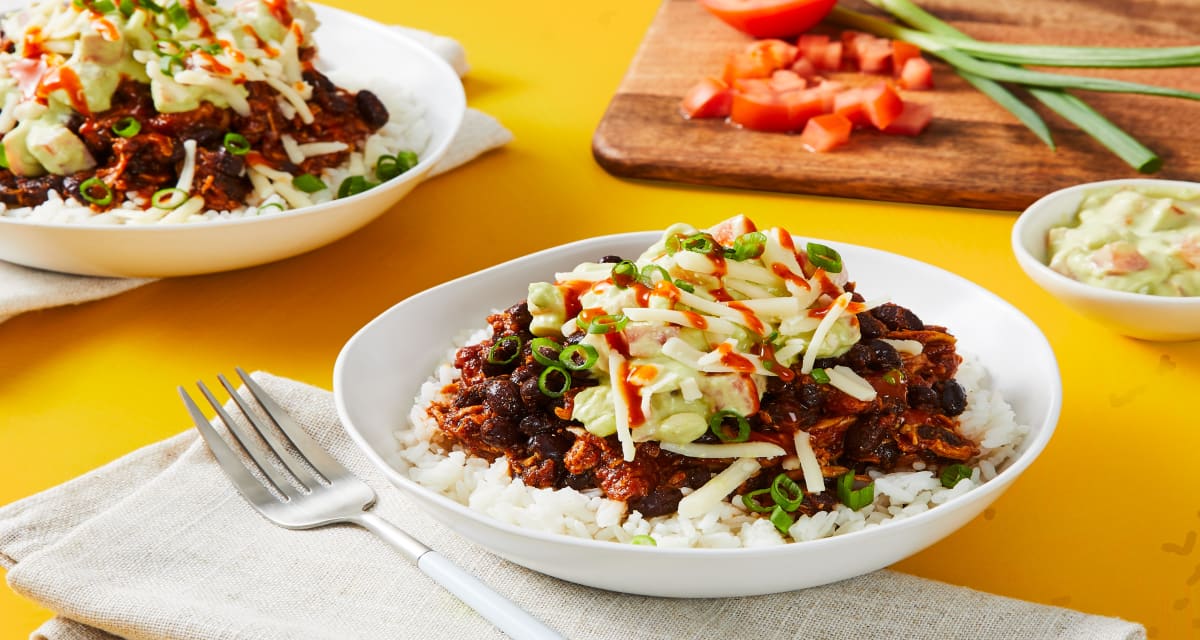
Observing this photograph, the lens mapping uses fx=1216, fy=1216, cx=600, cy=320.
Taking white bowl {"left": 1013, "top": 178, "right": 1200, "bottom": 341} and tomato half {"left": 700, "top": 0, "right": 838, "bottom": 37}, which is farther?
tomato half {"left": 700, "top": 0, "right": 838, "bottom": 37}

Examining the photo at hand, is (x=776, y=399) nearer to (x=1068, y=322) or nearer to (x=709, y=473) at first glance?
(x=709, y=473)

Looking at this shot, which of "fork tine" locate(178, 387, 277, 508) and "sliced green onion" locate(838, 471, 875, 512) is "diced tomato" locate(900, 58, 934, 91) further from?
"fork tine" locate(178, 387, 277, 508)

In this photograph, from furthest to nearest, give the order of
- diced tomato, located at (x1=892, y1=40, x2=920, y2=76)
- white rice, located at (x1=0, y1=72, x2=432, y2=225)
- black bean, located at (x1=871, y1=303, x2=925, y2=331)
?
diced tomato, located at (x1=892, y1=40, x2=920, y2=76) → white rice, located at (x1=0, y1=72, x2=432, y2=225) → black bean, located at (x1=871, y1=303, x2=925, y2=331)

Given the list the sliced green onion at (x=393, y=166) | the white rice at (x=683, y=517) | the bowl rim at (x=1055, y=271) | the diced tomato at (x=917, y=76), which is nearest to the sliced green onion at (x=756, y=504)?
the white rice at (x=683, y=517)

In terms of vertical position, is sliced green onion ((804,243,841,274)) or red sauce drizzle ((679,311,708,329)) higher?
sliced green onion ((804,243,841,274))

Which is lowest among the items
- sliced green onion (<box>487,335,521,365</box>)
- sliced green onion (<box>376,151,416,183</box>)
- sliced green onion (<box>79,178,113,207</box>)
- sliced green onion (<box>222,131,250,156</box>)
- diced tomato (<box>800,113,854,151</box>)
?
diced tomato (<box>800,113,854,151</box>)

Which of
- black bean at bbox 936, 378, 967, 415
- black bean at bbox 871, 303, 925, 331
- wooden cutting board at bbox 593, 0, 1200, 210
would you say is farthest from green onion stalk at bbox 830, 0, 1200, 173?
black bean at bbox 936, 378, 967, 415

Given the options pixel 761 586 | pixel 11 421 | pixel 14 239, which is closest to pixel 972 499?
pixel 761 586

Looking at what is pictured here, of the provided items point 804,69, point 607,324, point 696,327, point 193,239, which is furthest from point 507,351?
point 804,69
